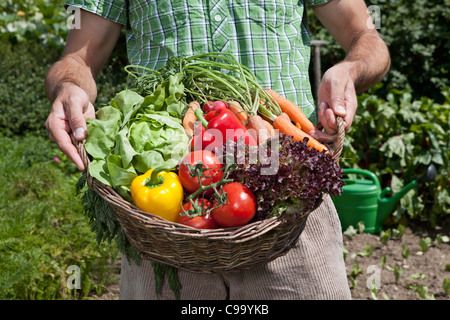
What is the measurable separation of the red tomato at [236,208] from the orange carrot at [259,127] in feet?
0.70

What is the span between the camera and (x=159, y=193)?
1481mm

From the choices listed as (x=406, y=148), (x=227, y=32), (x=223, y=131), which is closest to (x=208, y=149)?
(x=223, y=131)

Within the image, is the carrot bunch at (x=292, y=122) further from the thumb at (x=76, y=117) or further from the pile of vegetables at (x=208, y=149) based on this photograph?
the thumb at (x=76, y=117)

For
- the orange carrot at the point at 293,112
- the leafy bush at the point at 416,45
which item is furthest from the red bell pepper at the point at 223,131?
the leafy bush at the point at 416,45

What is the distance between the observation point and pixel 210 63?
6.04ft

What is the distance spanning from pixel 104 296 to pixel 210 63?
2204mm

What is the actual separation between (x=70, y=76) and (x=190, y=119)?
1.84 ft

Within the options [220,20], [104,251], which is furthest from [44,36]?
[220,20]

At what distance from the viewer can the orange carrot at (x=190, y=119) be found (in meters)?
1.74

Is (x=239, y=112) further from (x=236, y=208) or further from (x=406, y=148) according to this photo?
(x=406, y=148)

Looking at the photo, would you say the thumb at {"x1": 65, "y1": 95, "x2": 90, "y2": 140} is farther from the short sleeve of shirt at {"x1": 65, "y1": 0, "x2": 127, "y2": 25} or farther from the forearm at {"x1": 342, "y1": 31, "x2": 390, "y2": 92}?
the forearm at {"x1": 342, "y1": 31, "x2": 390, "y2": 92}

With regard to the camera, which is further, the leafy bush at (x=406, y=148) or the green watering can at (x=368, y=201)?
the leafy bush at (x=406, y=148)

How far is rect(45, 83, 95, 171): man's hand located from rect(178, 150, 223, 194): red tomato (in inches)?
14.7
